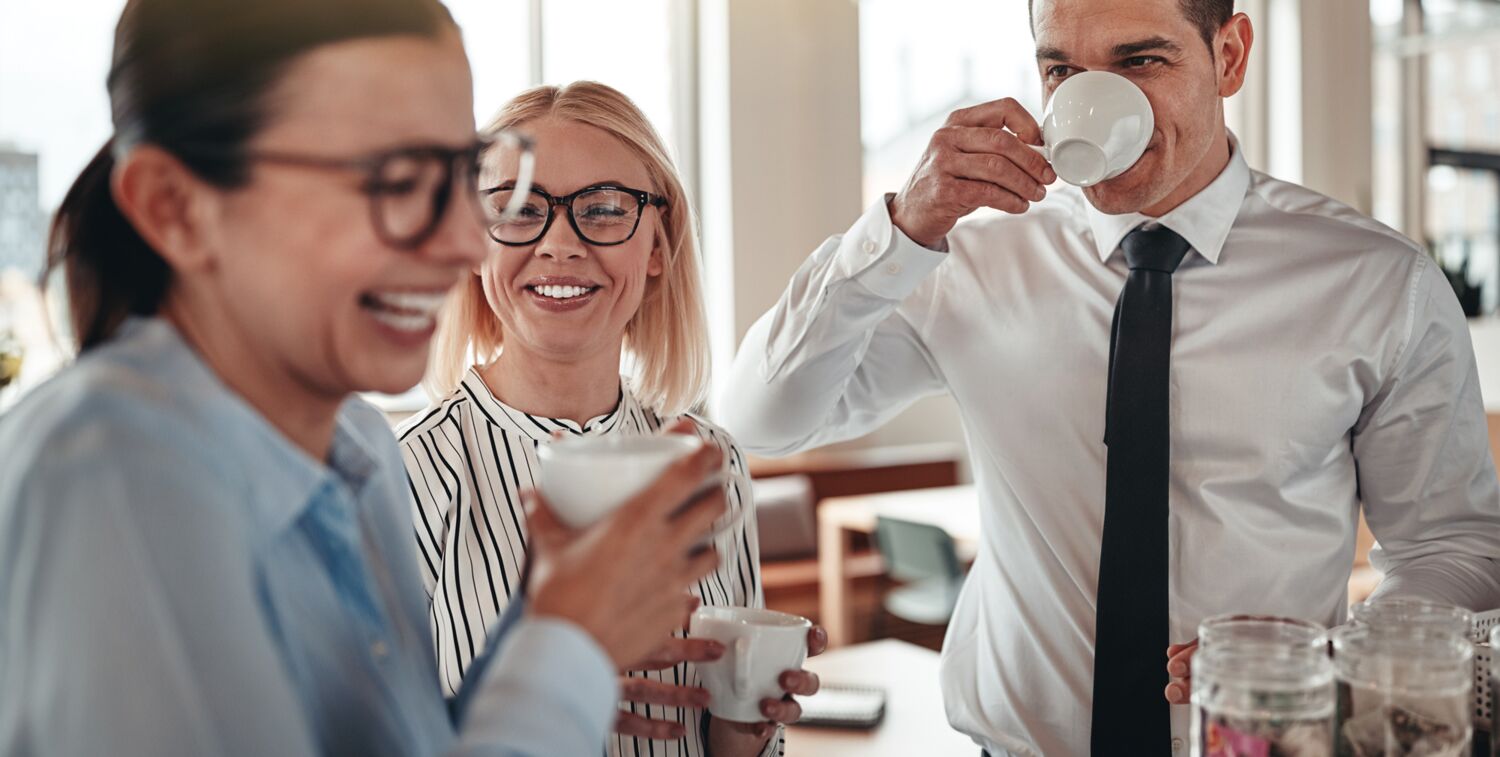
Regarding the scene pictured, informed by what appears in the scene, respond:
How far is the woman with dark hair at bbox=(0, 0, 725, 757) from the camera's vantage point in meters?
0.65

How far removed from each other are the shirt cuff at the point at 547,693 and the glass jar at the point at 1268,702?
17.7 inches

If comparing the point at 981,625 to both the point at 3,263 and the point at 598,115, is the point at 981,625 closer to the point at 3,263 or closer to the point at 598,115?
the point at 598,115

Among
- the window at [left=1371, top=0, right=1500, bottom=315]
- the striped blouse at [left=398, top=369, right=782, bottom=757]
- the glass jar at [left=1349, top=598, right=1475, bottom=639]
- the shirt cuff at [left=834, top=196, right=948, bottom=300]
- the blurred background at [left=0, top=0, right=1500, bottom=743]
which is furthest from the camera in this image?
the window at [left=1371, top=0, right=1500, bottom=315]

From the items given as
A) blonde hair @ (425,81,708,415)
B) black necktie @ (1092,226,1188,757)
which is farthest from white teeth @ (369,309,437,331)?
black necktie @ (1092,226,1188,757)

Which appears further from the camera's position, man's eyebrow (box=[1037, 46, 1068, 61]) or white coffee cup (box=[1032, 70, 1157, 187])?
man's eyebrow (box=[1037, 46, 1068, 61])

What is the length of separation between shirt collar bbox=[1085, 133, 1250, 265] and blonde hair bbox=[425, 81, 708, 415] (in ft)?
1.94

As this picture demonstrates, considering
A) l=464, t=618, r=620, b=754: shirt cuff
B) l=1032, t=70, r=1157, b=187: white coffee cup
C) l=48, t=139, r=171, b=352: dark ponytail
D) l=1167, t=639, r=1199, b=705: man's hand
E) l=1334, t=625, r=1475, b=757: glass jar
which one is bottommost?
l=1167, t=639, r=1199, b=705: man's hand

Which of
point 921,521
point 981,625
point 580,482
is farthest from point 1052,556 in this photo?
point 921,521

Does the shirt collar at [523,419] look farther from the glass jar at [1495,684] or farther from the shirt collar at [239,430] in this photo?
the glass jar at [1495,684]

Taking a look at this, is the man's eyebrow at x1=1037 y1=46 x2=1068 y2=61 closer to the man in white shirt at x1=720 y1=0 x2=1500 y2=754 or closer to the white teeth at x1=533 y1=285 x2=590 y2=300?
the man in white shirt at x1=720 y1=0 x2=1500 y2=754

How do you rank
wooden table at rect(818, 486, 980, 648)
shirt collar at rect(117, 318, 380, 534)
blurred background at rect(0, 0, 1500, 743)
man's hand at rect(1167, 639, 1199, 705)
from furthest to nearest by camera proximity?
blurred background at rect(0, 0, 1500, 743)
wooden table at rect(818, 486, 980, 648)
man's hand at rect(1167, 639, 1199, 705)
shirt collar at rect(117, 318, 380, 534)

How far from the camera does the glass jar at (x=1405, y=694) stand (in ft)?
3.01

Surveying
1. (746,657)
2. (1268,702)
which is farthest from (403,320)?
(1268,702)

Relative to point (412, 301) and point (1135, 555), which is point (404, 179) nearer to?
point (412, 301)
